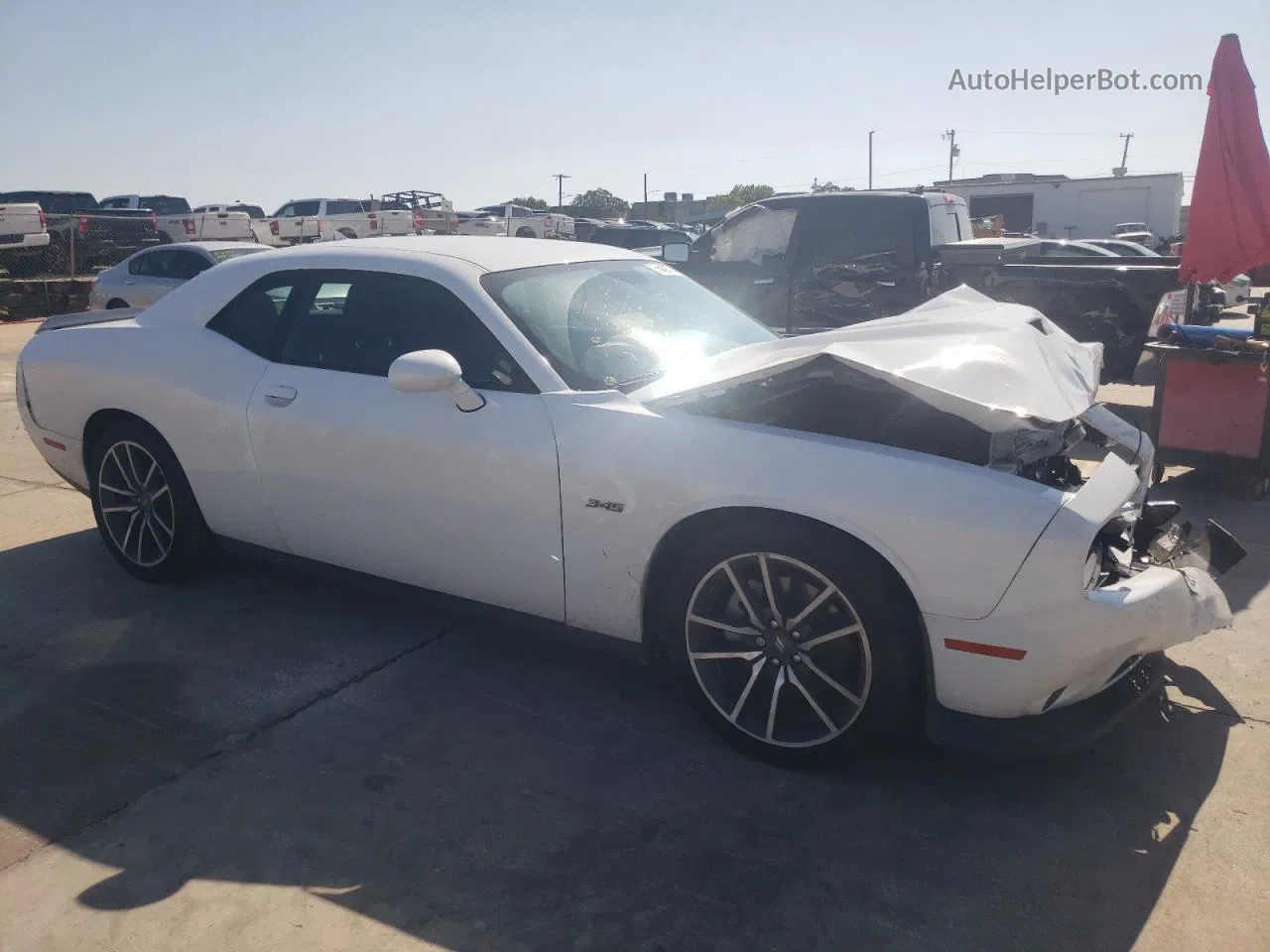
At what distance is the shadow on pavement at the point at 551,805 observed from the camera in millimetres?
2570

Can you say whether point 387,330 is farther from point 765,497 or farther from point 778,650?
point 778,650

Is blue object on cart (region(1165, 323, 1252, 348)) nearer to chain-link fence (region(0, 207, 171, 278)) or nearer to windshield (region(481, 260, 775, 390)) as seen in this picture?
windshield (region(481, 260, 775, 390))

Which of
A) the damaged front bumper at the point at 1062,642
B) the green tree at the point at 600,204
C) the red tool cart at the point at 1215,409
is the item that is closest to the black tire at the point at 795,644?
the damaged front bumper at the point at 1062,642

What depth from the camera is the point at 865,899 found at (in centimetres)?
261

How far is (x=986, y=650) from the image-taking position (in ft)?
9.16

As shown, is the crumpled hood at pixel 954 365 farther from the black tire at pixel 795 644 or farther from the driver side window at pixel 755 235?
the driver side window at pixel 755 235

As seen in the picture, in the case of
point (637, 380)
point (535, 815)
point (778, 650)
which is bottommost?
point (535, 815)

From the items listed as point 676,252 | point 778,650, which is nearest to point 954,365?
point 778,650

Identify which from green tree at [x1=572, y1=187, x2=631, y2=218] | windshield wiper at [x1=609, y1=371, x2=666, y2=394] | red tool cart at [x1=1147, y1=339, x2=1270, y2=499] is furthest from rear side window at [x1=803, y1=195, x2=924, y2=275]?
green tree at [x1=572, y1=187, x2=631, y2=218]

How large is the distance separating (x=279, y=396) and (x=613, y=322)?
1.35m

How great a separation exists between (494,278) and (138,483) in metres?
2.04

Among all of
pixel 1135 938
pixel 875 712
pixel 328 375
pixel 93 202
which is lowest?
pixel 1135 938

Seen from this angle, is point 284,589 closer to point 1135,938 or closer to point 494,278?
point 494,278

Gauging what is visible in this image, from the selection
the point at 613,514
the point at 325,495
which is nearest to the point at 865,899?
the point at 613,514
